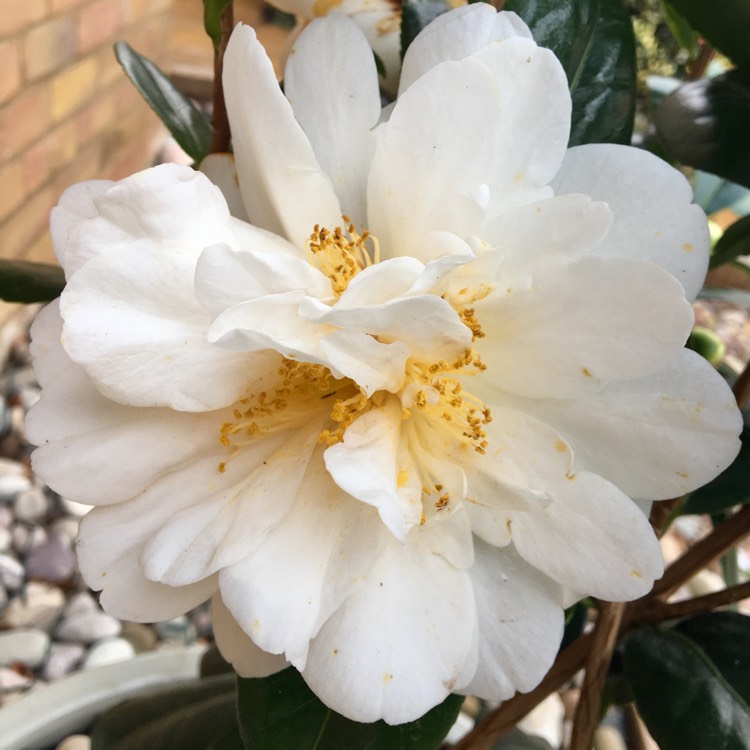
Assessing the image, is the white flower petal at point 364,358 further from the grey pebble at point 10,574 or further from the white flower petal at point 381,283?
the grey pebble at point 10,574

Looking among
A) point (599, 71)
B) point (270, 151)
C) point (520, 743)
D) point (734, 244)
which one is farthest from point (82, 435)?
point (520, 743)

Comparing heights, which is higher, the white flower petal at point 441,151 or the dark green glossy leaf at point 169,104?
the white flower petal at point 441,151

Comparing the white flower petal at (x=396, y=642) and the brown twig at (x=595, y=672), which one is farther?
the brown twig at (x=595, y=672)

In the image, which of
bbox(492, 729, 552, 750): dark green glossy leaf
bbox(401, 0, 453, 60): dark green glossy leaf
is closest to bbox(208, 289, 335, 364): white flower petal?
bbox(401, 0, 453, 60): dark green glossy leaf

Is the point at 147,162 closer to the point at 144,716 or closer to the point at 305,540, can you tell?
the point at 144,716

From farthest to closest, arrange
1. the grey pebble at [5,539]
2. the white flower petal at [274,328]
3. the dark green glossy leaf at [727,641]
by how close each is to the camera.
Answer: the grey pebble at [5,539], the dark green glossy leaf at [727,641], the white flower petal at [274,328]

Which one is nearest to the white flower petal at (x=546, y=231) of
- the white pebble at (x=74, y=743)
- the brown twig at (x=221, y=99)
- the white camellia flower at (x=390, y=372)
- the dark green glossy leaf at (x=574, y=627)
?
the white camellia flower at (x=390, y=372)

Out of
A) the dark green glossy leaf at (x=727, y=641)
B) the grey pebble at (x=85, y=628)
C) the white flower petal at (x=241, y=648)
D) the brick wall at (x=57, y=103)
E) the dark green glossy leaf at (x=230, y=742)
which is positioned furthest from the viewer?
the brick wall at (x=57, y=103)
